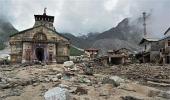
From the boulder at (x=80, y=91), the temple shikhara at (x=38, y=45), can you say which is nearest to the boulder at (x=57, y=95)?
the boulder at (x=80, y=91)

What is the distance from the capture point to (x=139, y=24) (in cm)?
12475

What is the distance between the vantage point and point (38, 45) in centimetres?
4644

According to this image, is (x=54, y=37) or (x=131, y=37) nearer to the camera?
(x=54, y=37)

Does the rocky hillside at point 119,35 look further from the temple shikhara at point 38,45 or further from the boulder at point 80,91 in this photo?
the boulder at point 80,91

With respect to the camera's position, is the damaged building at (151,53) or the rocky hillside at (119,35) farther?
the rocky hillside at (119,35)

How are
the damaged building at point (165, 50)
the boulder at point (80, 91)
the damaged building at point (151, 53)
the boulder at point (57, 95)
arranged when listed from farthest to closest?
the damaged building at point (151, 53) < the damaged building at point (165, 50) < the boulder at point (80, 91) < the boulder at point (57, 95)

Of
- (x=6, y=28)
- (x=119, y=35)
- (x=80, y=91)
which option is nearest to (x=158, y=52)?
(x=80, y=91)

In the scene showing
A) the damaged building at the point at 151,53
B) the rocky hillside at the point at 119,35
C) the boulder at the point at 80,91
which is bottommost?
the boulder at the point at 80,91

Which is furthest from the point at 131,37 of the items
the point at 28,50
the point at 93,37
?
the point at 28,50

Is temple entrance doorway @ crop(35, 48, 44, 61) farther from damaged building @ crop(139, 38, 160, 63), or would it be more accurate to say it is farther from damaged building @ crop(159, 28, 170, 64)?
damaged building @ crop(159, 28, 170, 64)

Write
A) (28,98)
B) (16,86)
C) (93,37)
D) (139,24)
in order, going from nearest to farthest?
(28,98), (16,86), (139,24), (93,37)

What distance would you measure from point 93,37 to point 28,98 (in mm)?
120240

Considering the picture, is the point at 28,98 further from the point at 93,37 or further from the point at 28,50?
the point at 93,37

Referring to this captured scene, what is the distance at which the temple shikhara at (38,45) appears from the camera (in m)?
45.7
